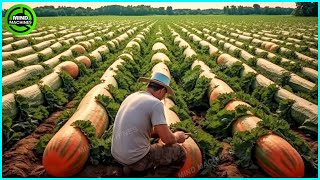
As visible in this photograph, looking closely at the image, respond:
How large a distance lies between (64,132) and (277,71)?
783 cm

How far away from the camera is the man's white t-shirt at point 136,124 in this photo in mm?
4895

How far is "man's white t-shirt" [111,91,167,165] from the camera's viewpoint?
4.89 meters

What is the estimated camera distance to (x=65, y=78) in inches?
412

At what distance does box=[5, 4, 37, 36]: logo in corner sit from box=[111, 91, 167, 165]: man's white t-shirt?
4.34 metres

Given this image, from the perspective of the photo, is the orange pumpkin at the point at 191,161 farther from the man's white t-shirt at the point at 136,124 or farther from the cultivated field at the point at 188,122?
the man's white t-shirt at the point at 136,124

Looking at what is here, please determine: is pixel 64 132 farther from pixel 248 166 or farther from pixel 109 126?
pixel 248 166

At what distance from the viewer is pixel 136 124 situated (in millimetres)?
4973

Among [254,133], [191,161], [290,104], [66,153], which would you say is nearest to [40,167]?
[66,153]

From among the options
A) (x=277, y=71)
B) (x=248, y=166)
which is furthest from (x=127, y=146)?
(x=277, y=71)

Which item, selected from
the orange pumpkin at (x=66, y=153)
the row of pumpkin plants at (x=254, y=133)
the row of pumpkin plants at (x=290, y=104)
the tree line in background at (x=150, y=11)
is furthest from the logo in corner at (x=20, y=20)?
the tree line in background at (x=150, y=11)

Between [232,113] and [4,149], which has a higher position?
[232,113]

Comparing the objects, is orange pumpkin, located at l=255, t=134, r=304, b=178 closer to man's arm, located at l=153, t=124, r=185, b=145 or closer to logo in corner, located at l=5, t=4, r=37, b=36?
man's arm, located at l=153, t=124, r=185, b=145

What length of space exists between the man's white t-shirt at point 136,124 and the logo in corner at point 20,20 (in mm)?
4343

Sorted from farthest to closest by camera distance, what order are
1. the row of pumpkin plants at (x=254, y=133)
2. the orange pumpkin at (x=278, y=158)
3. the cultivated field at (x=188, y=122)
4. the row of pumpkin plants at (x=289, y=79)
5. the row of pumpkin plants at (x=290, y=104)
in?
Answer: the row of pumpkin plants at (x=289, y=79) < the row of pumpkin plants at (x=290, y=104) < the cultivated field at (x=188, y=122) < the row of pumpkin plants at (x=254, y=133) < the orange pumpkin at (x=278, y=158)
